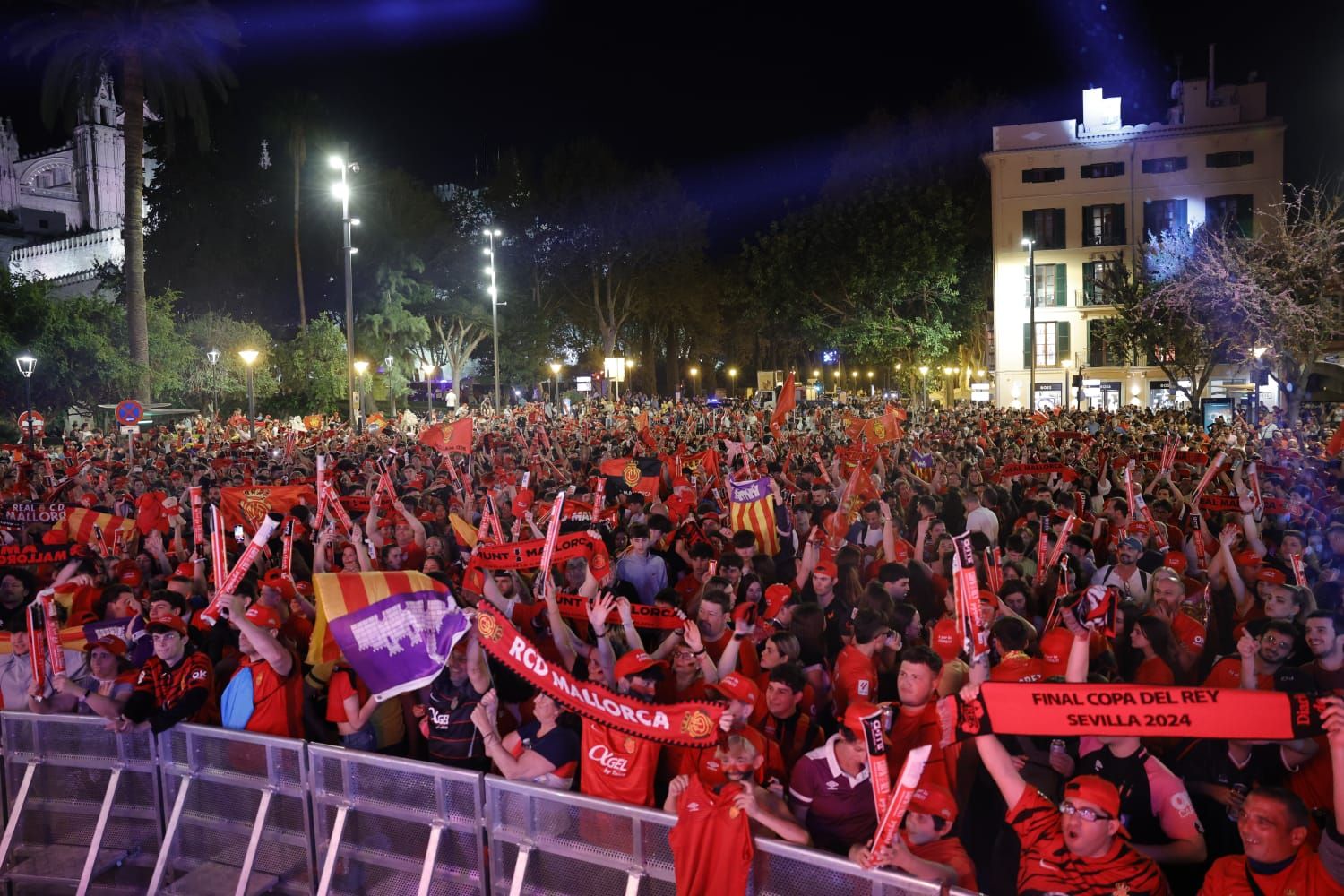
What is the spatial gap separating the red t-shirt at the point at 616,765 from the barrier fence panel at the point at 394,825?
55cm

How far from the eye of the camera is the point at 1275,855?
3605mm

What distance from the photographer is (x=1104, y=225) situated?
51125 millimetres

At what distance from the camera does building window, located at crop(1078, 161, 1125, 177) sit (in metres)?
50.4

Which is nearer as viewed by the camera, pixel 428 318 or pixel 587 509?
pixel 587 509

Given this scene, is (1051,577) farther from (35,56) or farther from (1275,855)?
(35,56)

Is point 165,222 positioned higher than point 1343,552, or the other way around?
point 165,222

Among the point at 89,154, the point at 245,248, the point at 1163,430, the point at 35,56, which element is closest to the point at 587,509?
the point at 1163,430

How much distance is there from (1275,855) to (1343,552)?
569 centimetres

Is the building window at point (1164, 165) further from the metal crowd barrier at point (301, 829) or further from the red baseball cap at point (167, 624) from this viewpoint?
the metal crowd barrier at point (301, 829)

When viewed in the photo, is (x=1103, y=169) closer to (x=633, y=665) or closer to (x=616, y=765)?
(x=633, y=665)

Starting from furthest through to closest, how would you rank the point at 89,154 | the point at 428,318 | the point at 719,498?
the point at 89,154 < the point at 428,318 < the point at 719,498

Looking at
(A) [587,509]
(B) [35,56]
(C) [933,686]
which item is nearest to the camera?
(C) [933,686]

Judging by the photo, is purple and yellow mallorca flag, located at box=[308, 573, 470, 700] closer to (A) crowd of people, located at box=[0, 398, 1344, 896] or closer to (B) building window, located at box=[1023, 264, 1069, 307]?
(A) crowd of people, located at box=[0, 398, 1344, 896]

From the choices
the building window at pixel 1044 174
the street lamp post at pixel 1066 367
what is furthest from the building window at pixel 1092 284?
the building window at pixel 1044 174
